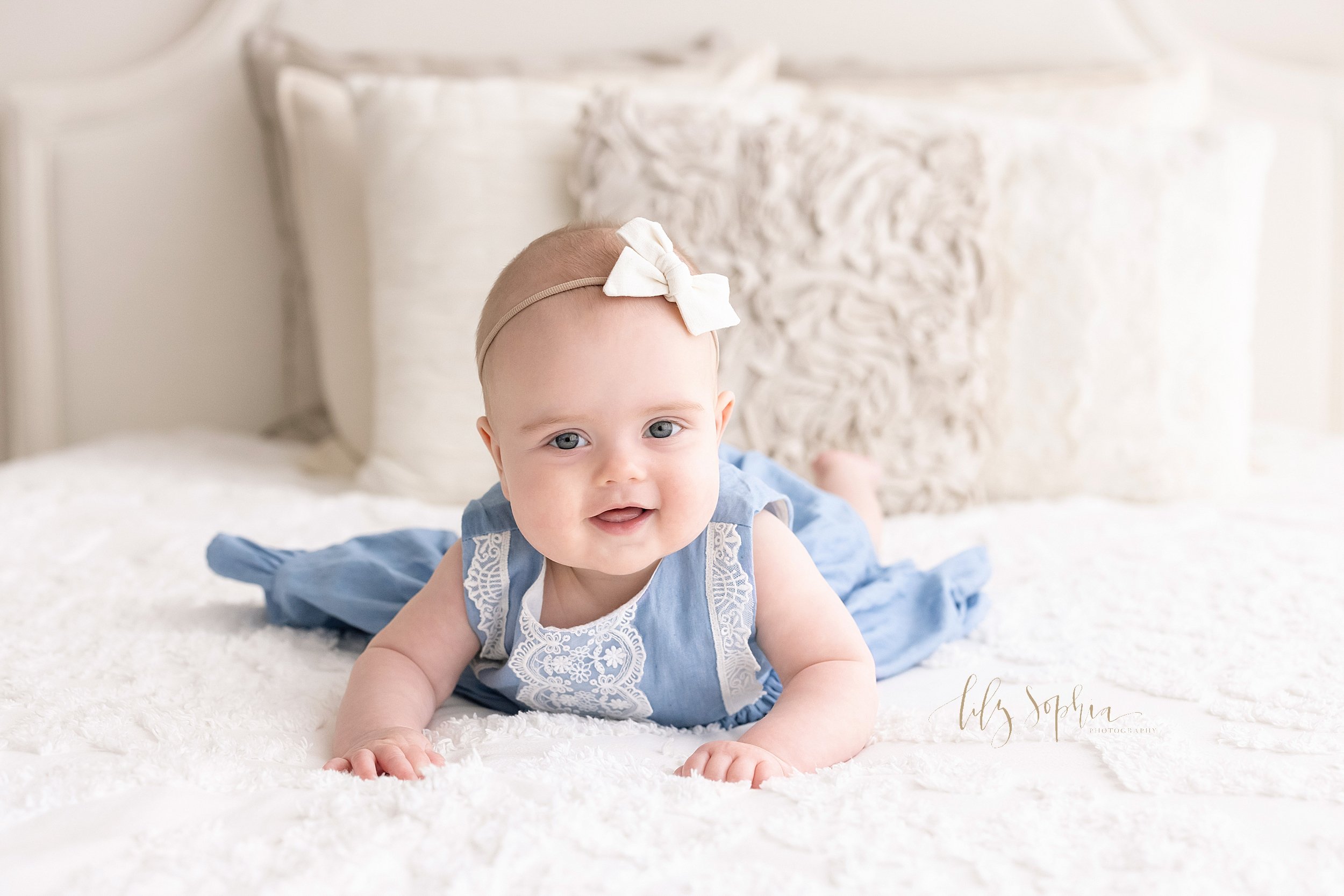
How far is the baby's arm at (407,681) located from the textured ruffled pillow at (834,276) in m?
0.67

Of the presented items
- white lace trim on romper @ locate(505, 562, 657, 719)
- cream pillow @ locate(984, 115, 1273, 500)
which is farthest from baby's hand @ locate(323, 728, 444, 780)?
cream pillow @ locate(984, 115, 1273, 500)

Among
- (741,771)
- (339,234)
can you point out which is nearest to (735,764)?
(741,771)

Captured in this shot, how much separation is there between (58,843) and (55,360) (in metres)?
1.90

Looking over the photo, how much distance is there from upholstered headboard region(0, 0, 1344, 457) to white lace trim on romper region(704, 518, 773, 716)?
1519 millimetres

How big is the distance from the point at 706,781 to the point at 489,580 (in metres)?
0.29

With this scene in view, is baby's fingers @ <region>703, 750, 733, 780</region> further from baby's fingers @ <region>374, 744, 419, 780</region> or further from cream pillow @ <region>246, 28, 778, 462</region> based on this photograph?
cream pillow @ <region>246, 28, 778, 462</region>

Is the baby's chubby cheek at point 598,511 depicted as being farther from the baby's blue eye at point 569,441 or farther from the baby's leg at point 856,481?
the baby's leg at point 856,481

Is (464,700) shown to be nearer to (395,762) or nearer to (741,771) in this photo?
(395,762)

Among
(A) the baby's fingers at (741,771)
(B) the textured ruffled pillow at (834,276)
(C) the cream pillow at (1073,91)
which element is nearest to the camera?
(A) the baby's fingers at (741,771)

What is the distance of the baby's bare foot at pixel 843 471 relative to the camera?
4.42ft

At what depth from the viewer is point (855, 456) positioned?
56.2 inches

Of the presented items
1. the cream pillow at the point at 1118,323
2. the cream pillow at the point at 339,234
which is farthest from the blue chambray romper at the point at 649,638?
the cream pillow at the point at 339,234

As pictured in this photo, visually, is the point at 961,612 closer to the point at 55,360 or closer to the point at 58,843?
the point at 58,843

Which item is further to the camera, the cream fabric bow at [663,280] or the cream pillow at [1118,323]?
the cream pillow at [1118,323]
